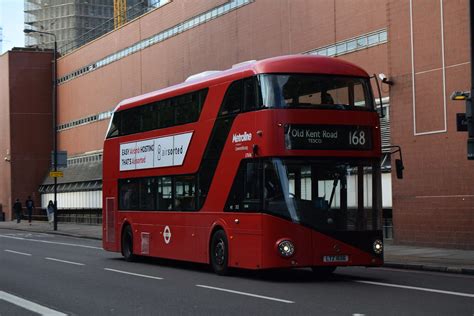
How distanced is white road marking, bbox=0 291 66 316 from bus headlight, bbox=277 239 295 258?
477cm

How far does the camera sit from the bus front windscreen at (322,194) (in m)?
14.1

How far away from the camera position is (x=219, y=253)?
16.0 meters

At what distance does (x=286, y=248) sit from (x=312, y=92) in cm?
315

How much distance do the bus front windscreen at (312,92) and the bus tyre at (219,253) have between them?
3.30 metres

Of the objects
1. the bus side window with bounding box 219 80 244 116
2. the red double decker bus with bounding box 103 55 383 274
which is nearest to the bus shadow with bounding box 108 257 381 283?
the red double decker bus with bounding box 103 55 383 274

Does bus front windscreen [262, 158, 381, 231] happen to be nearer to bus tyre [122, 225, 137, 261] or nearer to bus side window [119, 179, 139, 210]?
bus side window [119, 179, 139, 210]

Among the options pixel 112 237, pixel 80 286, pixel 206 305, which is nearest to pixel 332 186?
pixel 206 305

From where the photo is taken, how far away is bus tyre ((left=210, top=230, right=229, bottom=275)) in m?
15.6

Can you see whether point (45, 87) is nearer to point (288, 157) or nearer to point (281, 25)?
point (281, 25)

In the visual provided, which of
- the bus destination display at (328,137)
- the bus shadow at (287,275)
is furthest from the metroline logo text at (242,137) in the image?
the bus shadow at (287,275)

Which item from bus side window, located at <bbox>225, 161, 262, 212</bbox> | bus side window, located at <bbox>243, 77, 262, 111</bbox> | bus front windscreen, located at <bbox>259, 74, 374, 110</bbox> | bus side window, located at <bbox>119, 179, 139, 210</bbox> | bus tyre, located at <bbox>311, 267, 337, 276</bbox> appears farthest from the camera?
bus side window, located at <bbox>119, 179, 139, 210</bbox>

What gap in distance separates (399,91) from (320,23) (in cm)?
648

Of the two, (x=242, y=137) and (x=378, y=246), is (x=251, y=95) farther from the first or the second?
(x=378, y=246)

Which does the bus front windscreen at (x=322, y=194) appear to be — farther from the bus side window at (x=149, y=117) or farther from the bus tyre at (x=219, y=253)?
the bus side window at (x=149, y=117)
